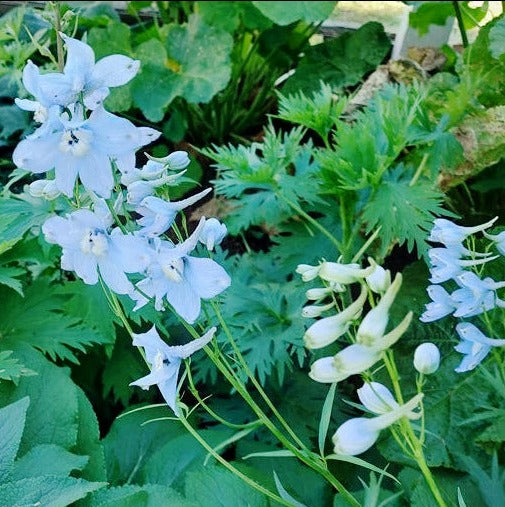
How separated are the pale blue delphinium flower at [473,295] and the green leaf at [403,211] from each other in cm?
32

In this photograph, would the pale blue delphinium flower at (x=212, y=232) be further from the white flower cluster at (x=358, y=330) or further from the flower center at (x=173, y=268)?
the white flower cluster at (x=358, y=330)

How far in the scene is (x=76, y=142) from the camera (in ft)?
1.88

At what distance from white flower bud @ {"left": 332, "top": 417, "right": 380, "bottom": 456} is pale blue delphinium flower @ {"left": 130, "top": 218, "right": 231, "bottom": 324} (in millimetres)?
176

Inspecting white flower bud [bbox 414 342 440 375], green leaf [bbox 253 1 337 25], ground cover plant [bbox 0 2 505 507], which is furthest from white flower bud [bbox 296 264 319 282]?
green leaf [bbox 253 1 337 25]

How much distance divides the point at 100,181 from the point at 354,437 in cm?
28

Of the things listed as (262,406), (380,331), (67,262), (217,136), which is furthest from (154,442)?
(217,136)

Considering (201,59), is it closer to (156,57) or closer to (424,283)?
(156,57)

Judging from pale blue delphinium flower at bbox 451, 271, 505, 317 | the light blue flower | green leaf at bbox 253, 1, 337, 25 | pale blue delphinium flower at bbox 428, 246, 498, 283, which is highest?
the light blue flower

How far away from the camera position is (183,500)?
0.94 m

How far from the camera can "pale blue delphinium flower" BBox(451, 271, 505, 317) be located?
762mm

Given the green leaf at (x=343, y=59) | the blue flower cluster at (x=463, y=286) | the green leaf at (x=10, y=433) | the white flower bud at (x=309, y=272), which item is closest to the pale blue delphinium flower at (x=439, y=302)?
the blue flower cluster at (x=463, y=286)

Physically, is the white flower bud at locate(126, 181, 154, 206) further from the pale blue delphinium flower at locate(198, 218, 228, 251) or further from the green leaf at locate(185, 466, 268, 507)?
the green leaf at locate(185, 466, 268, 507)

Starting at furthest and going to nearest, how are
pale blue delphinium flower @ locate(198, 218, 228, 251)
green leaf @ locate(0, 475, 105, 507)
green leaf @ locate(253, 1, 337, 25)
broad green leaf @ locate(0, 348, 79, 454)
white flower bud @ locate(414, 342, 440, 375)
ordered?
green leaf @ locate(253, 1, 337, 25), broad green leaf @ locate(0, 348, 79, 454), green leaf @ locate(0, 475, 105, 507), pale blue delphinium flower @ locate(198, 218, 228, 251), white flower bud @ locate(414, 342, 440, 375)

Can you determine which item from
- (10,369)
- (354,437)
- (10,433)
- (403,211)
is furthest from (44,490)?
(403,211)
